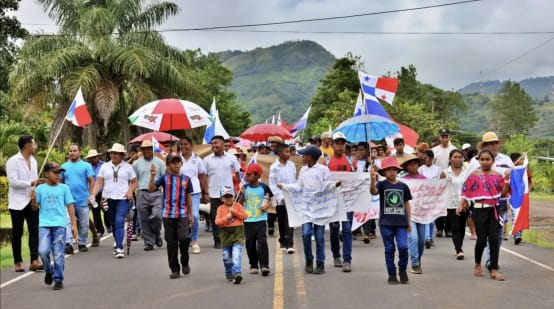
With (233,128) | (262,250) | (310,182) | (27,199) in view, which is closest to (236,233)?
(262,250)

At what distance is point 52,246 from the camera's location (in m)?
9.74

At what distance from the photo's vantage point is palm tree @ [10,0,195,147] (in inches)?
1126

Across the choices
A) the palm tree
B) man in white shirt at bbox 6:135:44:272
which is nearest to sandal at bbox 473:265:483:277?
man in white shirt at bbox 6:135:44:272

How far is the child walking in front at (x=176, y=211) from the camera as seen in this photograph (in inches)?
413

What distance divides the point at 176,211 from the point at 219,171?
3.08 m

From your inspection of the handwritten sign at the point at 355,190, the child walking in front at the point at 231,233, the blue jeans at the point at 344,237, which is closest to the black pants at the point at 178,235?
the child walking in front at the point at 231,233

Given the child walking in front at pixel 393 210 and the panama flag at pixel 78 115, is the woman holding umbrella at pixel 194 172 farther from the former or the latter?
the child walking in front at pixel 393 210

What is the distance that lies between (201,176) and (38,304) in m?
5.31

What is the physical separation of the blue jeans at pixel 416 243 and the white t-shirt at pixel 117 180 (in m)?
5.08

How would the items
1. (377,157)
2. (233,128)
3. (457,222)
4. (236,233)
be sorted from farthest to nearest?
(233,128), (377,157), (457,222), (236,233)

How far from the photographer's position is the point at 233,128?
7106 centimetres

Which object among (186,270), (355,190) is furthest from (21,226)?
(355,190)

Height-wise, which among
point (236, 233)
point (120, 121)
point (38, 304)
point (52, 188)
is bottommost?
point (38, 304)

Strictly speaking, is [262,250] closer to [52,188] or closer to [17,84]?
[52,188]
